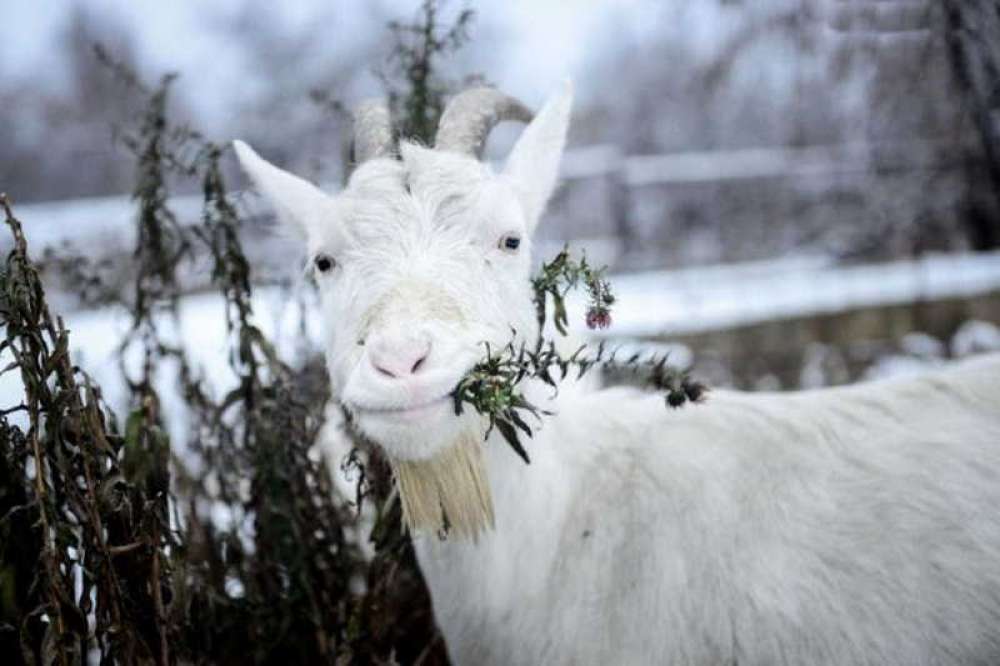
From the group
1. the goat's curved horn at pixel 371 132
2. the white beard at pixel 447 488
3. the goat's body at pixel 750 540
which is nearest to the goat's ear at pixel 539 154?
the goat's curved horn at pixel 371 132

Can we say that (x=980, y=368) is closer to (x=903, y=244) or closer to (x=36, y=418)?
(x=36, y=418)

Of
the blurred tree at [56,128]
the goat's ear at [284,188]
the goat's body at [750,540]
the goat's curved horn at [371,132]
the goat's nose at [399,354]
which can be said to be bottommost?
the goat's body at [750,540]

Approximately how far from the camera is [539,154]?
11.0ft

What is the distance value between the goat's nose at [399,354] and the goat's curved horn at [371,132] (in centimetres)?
115

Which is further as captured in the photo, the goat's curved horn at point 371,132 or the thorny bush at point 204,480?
the goat's curved horn at point 371,132

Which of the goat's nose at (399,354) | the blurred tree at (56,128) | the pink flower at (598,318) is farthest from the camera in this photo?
the blurred tree at (56,128)

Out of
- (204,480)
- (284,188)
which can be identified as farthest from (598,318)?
(204,480)

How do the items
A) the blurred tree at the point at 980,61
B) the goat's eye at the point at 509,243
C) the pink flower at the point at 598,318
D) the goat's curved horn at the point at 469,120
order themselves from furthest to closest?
the blurred tree at the point at 980,61, the goat's curved horn at the point at 469,120, the goat's eye at the point at 509,243, the pink flower at the point at 598,318

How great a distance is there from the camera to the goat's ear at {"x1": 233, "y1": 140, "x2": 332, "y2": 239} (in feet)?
11.0

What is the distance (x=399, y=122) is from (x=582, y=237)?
32.0 feet

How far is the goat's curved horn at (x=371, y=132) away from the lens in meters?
3.31

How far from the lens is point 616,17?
35.5ft

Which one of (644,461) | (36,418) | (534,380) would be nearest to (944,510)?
(644,461)

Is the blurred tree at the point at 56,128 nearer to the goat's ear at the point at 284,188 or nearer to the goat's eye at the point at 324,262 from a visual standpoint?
the goat's ear at the point at 284,188
